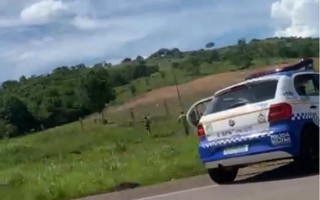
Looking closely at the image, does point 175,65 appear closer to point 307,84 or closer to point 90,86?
point 90,86

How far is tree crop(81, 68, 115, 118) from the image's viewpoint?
91000 mm

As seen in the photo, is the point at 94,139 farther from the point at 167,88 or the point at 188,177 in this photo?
the point at 188,177

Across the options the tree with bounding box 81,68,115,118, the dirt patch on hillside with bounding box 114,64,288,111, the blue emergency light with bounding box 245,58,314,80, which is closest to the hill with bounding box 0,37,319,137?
the tree with bounding box 81,68,115,118

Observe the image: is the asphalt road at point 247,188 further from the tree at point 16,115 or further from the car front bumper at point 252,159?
the tree at point 16,115

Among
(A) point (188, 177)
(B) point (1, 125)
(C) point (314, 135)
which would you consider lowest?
(B) point (1, 125)

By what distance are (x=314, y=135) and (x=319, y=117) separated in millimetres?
341

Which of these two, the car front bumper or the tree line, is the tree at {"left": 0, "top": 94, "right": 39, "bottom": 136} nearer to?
the tree line

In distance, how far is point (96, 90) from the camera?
9188 centimetres

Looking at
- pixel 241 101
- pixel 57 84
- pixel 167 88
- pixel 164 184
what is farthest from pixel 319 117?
pixel 57 84

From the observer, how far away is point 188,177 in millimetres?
13203

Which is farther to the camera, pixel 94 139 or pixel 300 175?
pixel 94 139

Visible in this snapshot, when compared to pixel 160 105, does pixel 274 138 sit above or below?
above

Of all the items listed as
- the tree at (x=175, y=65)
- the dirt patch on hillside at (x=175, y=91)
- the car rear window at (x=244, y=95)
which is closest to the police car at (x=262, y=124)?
the car rear window at (x=244, y=95)

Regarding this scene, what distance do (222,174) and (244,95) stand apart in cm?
138
